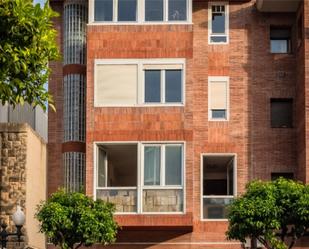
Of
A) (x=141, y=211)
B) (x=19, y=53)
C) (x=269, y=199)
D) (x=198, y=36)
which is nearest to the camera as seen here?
(x=19, y=53)

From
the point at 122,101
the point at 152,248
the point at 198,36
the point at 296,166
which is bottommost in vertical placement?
the point at 152,248

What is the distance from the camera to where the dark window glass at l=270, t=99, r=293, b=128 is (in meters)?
35.0

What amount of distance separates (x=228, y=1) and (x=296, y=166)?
6.39 m

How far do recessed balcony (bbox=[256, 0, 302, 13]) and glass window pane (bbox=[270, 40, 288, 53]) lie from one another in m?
1.14

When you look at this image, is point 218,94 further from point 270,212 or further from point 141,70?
point 270,212

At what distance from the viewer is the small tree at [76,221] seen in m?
29.9

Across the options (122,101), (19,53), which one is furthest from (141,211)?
(19,53)

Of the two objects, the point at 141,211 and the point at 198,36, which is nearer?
the point at 141,211

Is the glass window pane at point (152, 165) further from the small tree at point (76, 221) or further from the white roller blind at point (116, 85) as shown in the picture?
the small tree at point (76, 221)

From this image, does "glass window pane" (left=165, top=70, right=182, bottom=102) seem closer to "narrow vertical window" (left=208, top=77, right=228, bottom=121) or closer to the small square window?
"narrow vertical window" (left=208, top=77, right=228, bottom=121)

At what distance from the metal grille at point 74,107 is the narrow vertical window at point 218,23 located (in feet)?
16.0

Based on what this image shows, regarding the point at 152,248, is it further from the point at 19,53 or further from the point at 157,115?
the point at 19,53

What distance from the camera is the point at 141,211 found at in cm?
3291

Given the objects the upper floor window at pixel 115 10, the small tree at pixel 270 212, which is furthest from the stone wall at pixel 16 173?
the small tree at pixel 270 212
